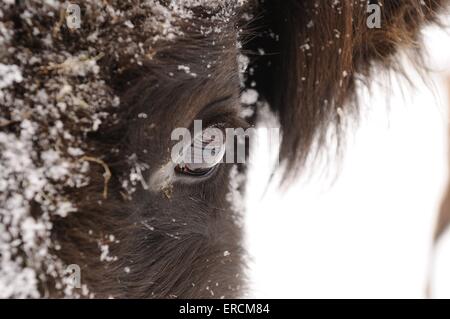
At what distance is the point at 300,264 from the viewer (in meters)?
2.89

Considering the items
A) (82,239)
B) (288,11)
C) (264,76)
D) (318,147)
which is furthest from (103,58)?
(318,147)

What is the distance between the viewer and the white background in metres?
2.55

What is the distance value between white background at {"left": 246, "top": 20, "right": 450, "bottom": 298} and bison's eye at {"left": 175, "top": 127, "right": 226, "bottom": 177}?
0.75m

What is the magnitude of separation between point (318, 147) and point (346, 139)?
0.11 meters

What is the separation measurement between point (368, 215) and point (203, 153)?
186 cm

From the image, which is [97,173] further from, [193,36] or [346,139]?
[346,139]

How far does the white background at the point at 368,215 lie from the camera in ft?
8.38
